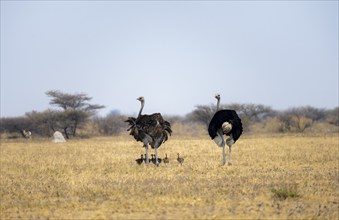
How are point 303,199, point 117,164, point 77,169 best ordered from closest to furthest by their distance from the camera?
point 303,199
point 77,169
point 117,164

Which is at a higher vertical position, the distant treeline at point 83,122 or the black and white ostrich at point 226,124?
the distant treeline at point 83,122

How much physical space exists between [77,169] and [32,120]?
3693cm

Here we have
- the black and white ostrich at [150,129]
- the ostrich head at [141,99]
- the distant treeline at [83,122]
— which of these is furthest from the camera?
the distant treeline at [83,122]

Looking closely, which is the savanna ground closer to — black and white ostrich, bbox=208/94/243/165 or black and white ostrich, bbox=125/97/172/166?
black and white ostrich, bbox=125/97/172/166

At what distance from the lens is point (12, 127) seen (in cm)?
5488

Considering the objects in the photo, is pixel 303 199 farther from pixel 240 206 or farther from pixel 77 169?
pixel 77 169

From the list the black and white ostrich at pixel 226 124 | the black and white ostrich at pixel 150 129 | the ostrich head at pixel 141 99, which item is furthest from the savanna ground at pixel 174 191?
the ostrich head at pixel 141 99

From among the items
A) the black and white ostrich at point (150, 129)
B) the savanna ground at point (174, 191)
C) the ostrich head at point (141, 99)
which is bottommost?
the savanna ground at point (174, 191)

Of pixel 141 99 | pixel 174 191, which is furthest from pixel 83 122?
pixel 174 191

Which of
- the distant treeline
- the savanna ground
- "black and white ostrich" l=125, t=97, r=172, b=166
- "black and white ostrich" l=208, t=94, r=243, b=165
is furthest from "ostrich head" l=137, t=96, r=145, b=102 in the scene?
the distant treeline

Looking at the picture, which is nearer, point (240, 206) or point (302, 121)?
point (240, 206)

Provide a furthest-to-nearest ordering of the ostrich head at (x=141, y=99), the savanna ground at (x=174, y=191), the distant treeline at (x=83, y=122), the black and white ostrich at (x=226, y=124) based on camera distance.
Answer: the distant treeline at (x=83, y=122), the ostrich head at (x=141, y=99), the black and white ostrich at (x=226, y=124), the savanna ground at (x=174, y=191)

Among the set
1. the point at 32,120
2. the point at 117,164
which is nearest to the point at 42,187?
the point at 117,164

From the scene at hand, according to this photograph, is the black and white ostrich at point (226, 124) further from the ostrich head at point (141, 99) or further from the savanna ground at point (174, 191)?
the ostrich head at point (141, 99)
